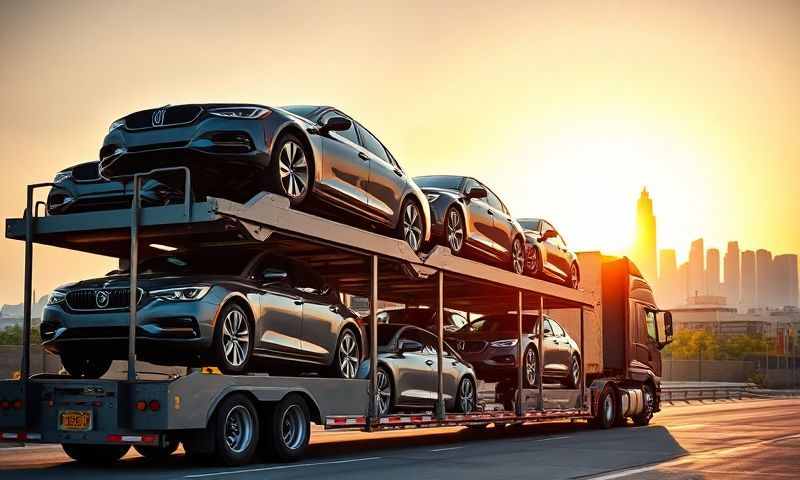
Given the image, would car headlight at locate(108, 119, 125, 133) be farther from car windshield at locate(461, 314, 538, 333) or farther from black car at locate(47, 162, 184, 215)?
car windshield at locate(461, 314, 538, 333)

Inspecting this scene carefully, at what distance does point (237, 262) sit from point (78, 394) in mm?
2135

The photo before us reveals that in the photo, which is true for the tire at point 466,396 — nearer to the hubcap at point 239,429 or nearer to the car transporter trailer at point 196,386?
the car transporter trailer at point 196,386

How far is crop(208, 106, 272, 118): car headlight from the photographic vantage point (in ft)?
35.1

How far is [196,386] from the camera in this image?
10250 mm

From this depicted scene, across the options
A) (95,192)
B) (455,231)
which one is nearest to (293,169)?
(95,192)

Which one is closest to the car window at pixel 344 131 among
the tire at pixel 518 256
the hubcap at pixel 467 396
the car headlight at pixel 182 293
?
the car headlight at pixel 182 293

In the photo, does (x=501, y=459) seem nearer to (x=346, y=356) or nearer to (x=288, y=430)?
(x=346, y=356)

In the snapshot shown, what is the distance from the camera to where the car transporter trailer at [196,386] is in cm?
1016

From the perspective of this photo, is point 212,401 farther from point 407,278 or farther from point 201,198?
point 407,278

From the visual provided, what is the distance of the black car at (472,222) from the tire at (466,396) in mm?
1931

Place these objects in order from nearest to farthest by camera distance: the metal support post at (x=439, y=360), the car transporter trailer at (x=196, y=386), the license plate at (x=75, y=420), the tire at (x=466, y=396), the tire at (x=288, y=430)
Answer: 1. the car transporter trailer at (x=196, y=386)
2. the license plate at (x=75, y=420)
3. the tire at (x=288, y=430)
4. the metal support post at (x=439, y=360)
5. the tire at (x=466, y=396)

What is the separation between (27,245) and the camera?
11258mm

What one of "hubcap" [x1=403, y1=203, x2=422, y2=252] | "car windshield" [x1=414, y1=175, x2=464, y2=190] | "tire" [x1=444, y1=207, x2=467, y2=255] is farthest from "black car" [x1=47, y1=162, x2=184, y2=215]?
"car windshield" [x1=414, y1=175, x2=464, y2=190]

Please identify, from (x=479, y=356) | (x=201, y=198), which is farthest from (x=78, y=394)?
(x=479, y=356)
